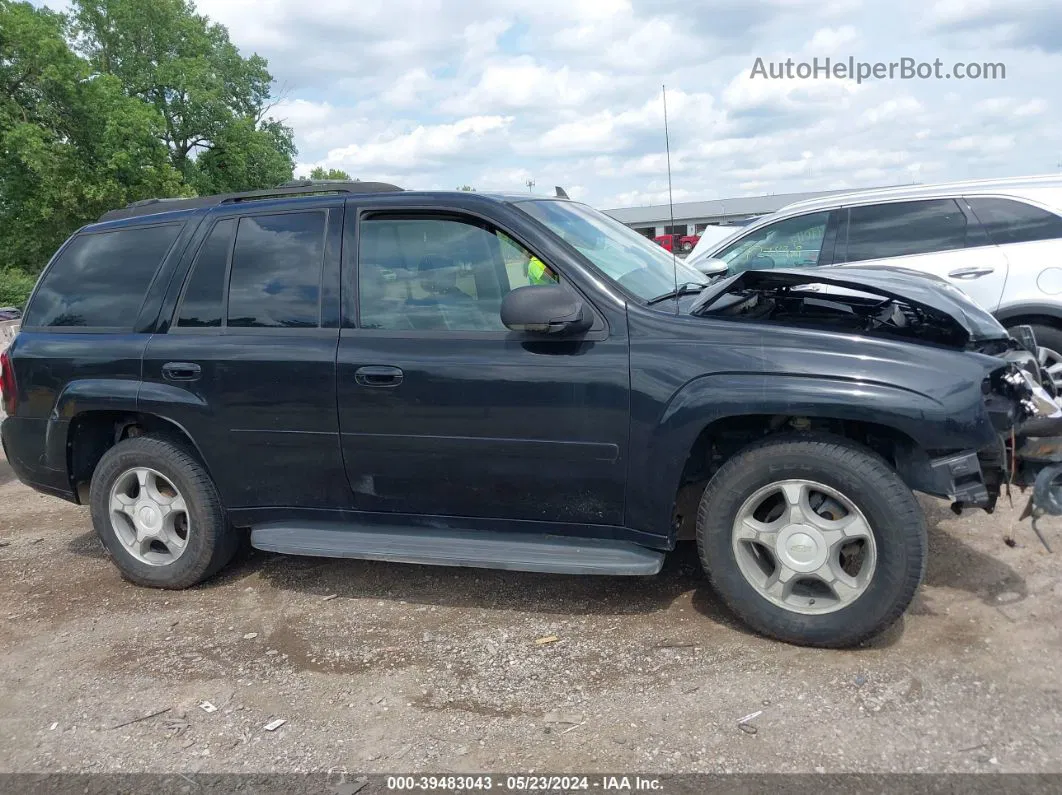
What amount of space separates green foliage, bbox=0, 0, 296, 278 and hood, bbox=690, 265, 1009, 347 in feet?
109

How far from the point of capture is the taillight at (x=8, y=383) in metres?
4.51

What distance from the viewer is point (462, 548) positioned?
369 cm

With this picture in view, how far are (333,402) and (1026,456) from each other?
9.52 feet

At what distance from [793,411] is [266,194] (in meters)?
2.86

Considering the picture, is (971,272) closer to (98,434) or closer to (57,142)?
(98,434)

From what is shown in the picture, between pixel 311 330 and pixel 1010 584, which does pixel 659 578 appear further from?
pixel 311 330

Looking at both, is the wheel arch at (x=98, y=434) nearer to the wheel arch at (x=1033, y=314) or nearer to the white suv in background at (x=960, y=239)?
the white suv in background at (x=960, y=239)

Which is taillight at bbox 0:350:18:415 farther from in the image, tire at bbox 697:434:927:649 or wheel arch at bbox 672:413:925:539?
tire at bbox 697:434:927:649

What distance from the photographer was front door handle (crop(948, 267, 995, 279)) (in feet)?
19.1

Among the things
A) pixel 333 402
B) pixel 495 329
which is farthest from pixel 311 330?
pixel 495 329

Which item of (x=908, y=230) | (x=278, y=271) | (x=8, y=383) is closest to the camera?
(x=278, y=271)

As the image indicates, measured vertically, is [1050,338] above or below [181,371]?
below

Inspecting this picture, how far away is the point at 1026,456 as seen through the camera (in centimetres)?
329

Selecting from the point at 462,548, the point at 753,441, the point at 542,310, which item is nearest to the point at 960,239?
the point at 753,441
